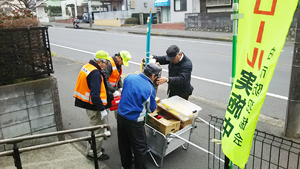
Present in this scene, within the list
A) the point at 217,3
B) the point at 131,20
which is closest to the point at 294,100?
the point at 217,3

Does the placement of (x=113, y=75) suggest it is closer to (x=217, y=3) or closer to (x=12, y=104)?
(x=12, y=104)

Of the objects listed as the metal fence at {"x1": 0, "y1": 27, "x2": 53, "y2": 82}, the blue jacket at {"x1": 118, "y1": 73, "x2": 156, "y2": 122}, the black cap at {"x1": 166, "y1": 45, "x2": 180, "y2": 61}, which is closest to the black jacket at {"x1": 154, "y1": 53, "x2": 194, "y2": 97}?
the black cap at {"x1": 166, "y1": 45, "x2": 180, "y2": 61}

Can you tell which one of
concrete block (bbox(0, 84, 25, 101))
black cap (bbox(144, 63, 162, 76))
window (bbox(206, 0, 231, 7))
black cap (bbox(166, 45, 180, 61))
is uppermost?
window (bbox(206, 0, 231, 7))

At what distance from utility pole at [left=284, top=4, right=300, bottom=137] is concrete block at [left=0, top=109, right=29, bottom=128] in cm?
467

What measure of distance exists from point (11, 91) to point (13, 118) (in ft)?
1.51

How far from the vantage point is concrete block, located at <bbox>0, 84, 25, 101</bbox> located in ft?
13.9

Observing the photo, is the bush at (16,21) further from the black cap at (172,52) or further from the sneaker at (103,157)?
the sneaker at (103,157)

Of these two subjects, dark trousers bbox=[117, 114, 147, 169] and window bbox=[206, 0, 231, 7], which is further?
window bbox=[206, 0, 231, 7]

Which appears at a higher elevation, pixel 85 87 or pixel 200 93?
pixel 85 87

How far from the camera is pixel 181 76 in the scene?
187 inches

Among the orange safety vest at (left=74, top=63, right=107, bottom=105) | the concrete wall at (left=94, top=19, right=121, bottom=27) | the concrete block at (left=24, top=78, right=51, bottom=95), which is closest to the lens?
the orange safety vest at (left=74, top=63, right=107, bottom=105)

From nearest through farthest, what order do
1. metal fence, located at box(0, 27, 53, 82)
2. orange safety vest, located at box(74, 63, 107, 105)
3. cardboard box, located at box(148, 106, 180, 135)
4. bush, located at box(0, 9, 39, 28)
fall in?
cardboard box, located at box(148, 106, 180, 135), orange safety vest, located at box(74, 63, 107, 105), metal fence, located at box(0, 27, 53, 82), bush, located at box(0, 9, 39, 28)

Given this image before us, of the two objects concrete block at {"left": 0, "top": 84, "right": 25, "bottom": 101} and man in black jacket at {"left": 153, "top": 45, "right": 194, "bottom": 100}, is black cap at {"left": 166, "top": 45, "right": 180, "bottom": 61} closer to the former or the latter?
man in black jacket at {"left": 153, "top": 45, "right": 194, "bottom": 100}

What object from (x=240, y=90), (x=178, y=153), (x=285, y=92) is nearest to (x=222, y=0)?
(x=285, y=92)
